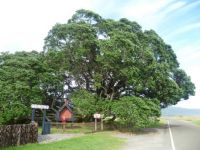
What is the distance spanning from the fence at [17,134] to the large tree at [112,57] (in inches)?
584

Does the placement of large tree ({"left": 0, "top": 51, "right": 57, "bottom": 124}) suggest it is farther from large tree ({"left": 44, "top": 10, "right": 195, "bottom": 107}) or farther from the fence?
the fence

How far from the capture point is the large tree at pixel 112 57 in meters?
37.8

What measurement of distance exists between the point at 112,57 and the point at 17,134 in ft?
54.8

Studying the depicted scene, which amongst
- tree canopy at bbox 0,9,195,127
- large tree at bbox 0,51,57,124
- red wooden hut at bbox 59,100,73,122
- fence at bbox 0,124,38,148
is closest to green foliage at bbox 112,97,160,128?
tree canopy at bbox 0,9,195,127

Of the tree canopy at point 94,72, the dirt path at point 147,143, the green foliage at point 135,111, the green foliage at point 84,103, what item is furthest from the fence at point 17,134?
the green foliage at point 84,103

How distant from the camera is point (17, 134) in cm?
2214

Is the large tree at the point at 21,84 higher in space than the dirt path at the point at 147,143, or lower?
higher

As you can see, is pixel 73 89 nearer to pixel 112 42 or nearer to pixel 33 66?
pixel 33 66

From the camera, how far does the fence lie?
2086 centimetres

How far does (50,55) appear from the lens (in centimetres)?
4128

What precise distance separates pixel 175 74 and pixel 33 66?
20747mm

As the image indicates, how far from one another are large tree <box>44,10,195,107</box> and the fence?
14834 mm

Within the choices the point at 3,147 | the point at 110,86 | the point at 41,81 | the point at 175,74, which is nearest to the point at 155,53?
the point at 110,86

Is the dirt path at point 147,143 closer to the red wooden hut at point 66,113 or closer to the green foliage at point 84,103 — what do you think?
the green foliage at point 84,103
